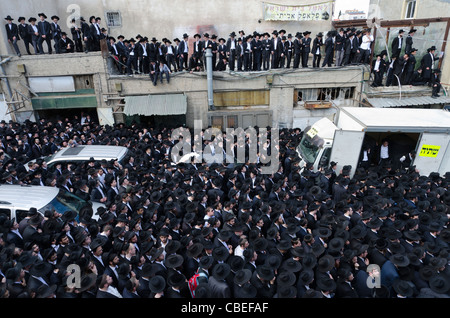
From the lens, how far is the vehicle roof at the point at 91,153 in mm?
8844

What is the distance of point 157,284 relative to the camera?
4.44 meters

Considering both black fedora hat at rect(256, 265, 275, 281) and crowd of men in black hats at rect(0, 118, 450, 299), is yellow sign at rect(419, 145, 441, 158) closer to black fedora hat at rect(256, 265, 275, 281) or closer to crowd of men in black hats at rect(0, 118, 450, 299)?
crowd of men in black hats at rect(0, 118, 450, 299)

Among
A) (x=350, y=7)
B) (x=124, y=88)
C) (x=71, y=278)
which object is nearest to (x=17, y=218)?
(x=71, y=278)

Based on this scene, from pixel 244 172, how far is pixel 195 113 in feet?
21.5

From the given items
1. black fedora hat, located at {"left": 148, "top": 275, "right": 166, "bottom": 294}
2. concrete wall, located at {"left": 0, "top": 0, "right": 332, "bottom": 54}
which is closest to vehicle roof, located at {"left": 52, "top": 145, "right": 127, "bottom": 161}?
black fedora hat, located at {"left": 148, "top": 275, "right": 166, "bottom": 294}

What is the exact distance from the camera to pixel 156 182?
315 inches

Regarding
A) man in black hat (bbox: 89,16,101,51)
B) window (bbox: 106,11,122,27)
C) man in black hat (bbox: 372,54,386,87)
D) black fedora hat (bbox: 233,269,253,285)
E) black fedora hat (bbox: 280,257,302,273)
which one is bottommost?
black fedora hat (bbox: 280,257,302,273)

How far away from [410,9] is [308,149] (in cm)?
1232

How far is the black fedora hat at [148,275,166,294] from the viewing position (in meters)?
4.38

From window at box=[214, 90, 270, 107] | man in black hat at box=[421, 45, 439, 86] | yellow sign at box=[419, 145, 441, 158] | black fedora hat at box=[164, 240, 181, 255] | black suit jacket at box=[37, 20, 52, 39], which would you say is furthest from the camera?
window at box=[214, 90, 270, 107]

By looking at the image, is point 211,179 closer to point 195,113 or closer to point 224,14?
point 195,113

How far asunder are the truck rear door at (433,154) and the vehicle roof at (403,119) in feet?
0.86

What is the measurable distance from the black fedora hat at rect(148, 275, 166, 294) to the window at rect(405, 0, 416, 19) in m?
18.5

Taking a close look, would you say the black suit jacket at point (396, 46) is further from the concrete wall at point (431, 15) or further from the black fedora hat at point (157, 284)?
the black fedora hat at point (157, 284)
